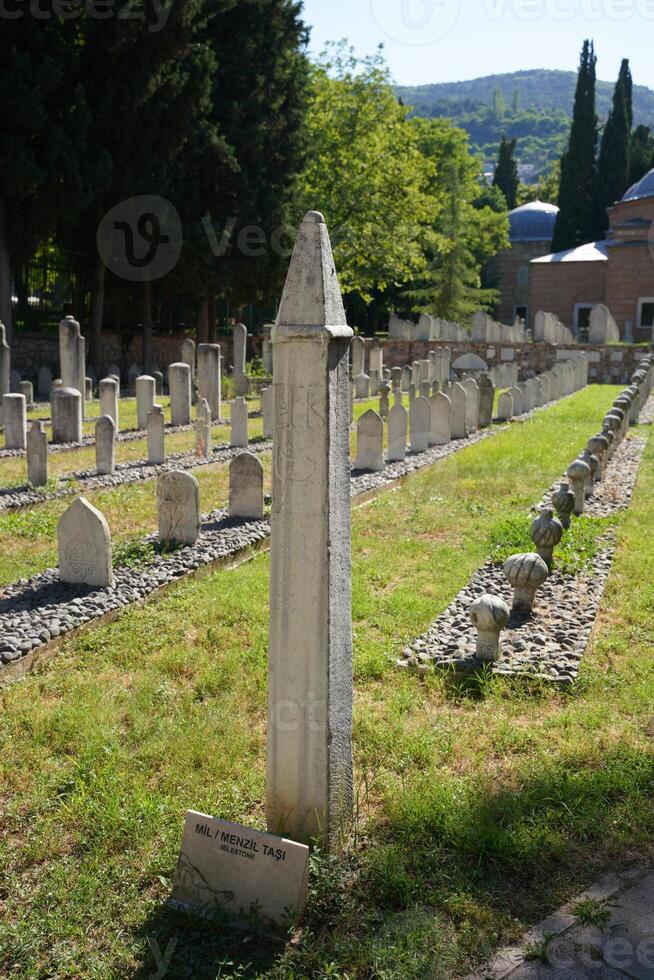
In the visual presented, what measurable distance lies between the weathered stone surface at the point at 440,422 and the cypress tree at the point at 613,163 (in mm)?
37149

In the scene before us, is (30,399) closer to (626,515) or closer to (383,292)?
(626,515)

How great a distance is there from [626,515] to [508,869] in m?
6.56

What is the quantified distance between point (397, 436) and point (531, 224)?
161ft

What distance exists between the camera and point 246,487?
937 cm

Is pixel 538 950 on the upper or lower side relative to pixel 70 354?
lower

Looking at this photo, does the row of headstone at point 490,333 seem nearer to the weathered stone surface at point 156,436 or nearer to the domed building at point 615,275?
the domed building at point 615,275

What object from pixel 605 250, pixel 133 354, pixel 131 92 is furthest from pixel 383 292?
pixel 131 92

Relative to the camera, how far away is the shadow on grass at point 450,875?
309cm

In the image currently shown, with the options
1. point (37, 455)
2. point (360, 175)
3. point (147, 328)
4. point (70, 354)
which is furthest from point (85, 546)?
point (360, 175)

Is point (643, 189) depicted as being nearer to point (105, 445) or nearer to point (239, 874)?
point (105, 445)

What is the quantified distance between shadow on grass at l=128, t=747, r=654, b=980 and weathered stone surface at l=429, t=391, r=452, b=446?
11.1 meters

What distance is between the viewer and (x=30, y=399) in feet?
59.2

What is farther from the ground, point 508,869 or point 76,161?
point 76,161

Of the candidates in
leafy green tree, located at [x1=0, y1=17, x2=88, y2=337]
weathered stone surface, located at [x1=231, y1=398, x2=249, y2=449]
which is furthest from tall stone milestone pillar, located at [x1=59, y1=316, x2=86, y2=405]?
leafy green tree, located at [x1=0, y1=17, x2=88, y2=337]
